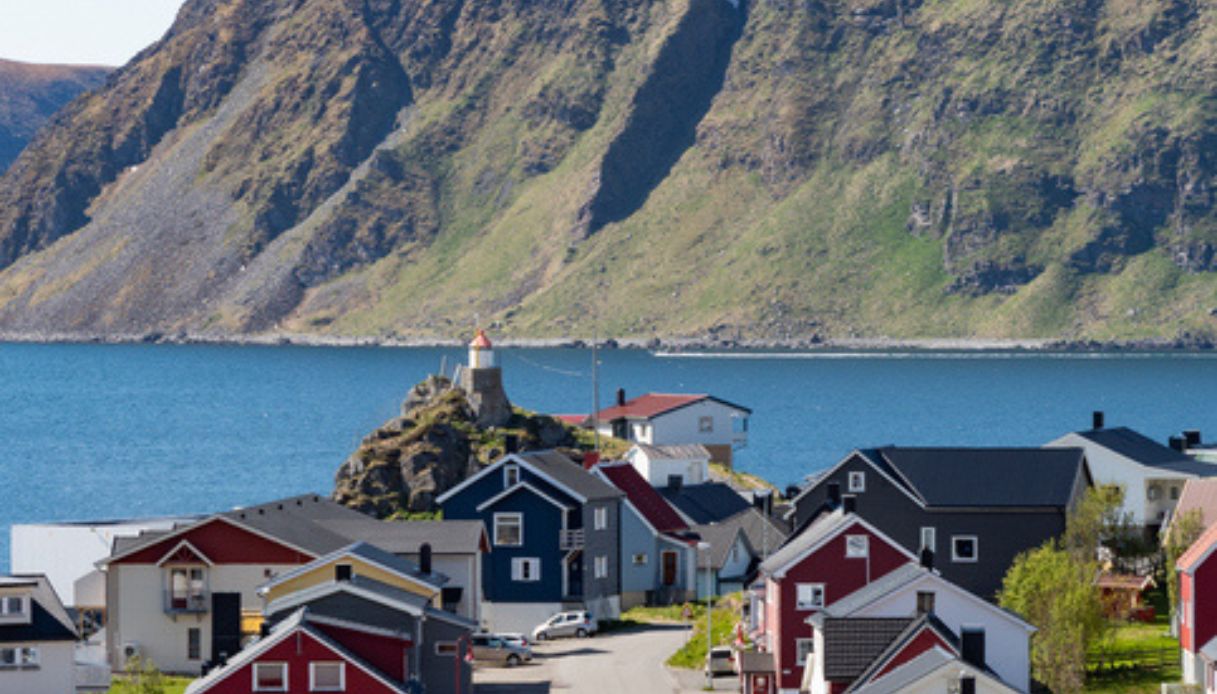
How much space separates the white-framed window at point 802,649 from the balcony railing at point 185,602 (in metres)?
17.3

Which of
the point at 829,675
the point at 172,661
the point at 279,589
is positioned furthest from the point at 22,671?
the point at 829,675

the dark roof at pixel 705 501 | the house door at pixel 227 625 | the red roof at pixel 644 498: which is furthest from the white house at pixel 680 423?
the house door at pixel 227 625

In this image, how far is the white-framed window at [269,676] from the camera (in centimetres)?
5091

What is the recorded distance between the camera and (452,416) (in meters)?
97.9

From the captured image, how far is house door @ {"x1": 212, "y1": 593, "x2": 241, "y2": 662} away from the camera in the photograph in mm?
54750

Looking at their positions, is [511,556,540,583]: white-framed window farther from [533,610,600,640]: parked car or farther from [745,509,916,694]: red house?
[745,509,916,694]: red house

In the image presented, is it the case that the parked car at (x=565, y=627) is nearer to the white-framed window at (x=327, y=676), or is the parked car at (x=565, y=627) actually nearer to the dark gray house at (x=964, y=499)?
the dark gray house at (x=964, y=499)

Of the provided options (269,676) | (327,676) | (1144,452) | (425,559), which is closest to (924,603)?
(327,676)

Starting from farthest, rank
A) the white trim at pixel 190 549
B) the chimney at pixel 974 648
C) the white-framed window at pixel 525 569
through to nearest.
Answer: the white-framed window at pixel 525 569, the white trim at pixel 190 549, the chimney at pixel 974 648

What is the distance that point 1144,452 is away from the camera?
88.9 m

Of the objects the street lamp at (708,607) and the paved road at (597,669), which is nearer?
the paved road at (597,669)

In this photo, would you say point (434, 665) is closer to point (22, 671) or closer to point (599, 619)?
point (22, 671)

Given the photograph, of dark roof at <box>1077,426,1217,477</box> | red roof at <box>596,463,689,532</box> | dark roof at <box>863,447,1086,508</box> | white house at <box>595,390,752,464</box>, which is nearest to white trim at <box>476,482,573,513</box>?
red roof at <box>596,463,689,532</box>

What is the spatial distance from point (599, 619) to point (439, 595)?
15861 mm
